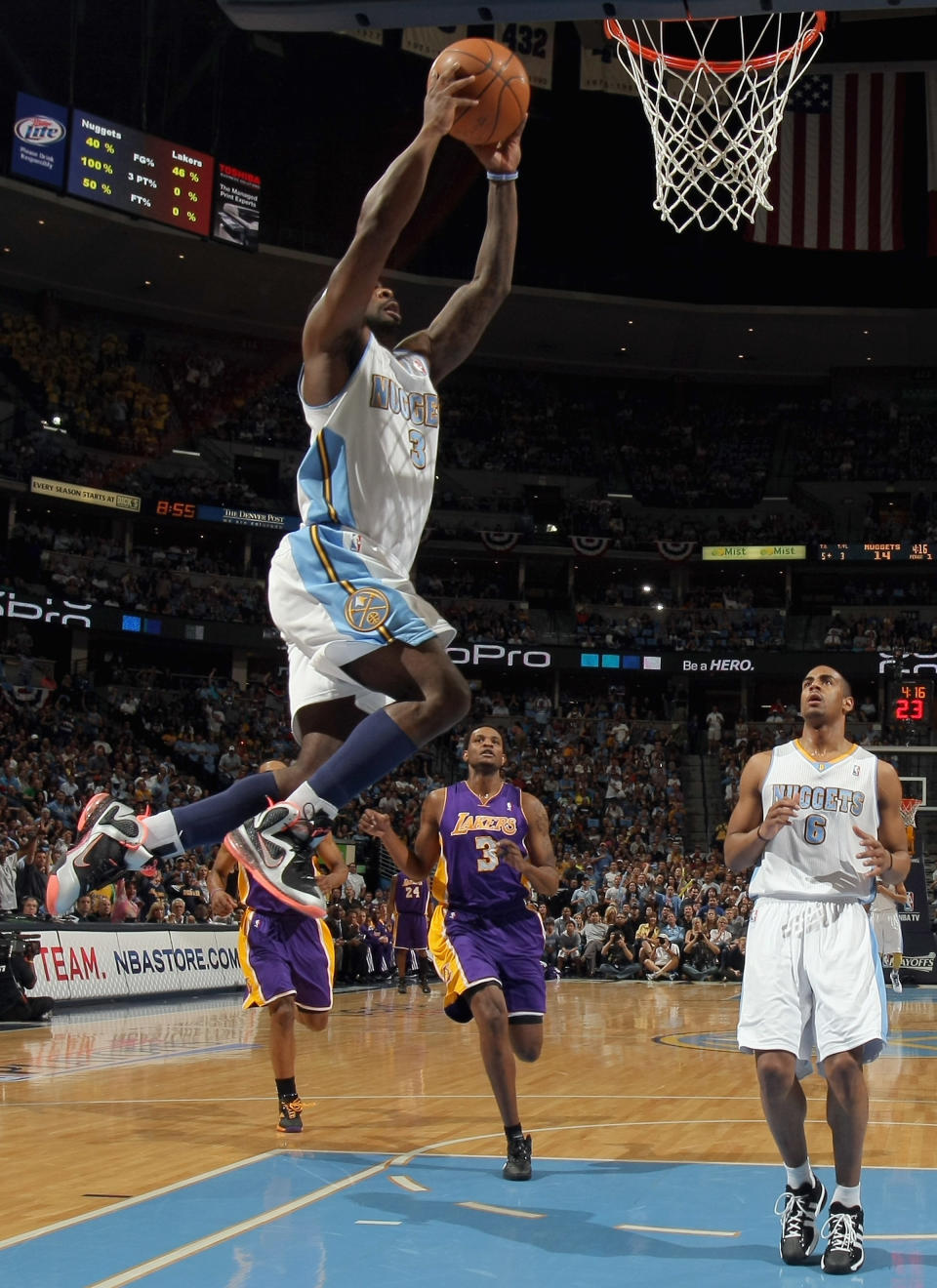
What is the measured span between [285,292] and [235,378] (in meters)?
3.20

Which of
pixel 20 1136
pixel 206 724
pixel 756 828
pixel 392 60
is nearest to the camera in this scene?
pixel 756 828

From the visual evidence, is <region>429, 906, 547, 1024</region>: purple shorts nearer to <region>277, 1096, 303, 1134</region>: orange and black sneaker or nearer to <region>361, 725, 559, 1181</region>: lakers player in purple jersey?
<region>361, 725, 559, 1181</region>: lakers player in purple jersey

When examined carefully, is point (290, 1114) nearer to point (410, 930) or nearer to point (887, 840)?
point (887, 840)

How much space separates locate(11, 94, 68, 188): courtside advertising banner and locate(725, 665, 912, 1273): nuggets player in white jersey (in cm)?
2377

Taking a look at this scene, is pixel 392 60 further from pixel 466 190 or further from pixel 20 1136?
pixel 20 1136

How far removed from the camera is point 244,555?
3747 cm

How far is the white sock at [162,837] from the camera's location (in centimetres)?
469

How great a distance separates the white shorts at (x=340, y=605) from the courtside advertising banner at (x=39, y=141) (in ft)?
76.4

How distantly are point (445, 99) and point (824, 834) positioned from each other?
3017 mm

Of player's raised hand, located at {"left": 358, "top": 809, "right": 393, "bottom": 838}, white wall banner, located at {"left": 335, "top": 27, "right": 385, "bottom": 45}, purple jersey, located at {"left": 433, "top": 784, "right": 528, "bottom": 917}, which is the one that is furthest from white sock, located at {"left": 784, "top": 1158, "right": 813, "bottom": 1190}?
white wall banner, located at {"left": 335, "top": 27, "right": 385, "bottom": 45}

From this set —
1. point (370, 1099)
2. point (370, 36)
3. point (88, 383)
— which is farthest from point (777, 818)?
point (88, 383)

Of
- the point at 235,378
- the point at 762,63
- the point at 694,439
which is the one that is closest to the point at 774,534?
the point at 694,439

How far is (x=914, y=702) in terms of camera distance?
23.2 m

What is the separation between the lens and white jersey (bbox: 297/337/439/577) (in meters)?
4.75
